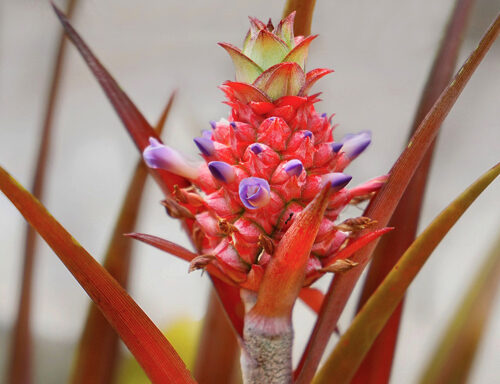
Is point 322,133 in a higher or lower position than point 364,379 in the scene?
higher

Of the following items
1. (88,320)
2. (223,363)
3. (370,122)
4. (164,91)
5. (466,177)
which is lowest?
(223,363)

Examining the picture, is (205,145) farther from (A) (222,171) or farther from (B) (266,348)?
(B) (266,348)

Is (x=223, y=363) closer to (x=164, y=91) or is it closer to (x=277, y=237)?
(x=277, y=237)

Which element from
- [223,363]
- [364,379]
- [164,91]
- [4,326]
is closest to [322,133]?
[364,379]

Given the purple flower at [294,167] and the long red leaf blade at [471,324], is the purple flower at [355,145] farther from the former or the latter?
the long red leaf blade at [471,324]

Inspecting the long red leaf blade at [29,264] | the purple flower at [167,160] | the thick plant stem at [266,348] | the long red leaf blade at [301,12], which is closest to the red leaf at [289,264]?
the thick plant stem at [266,348]
